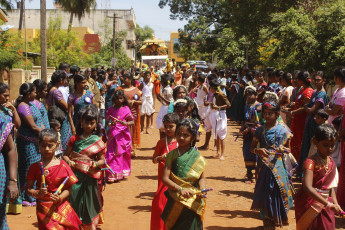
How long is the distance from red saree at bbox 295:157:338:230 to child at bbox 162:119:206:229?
1003mm

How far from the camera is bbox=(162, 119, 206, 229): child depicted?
461 centimetres

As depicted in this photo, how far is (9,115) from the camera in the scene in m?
4.79

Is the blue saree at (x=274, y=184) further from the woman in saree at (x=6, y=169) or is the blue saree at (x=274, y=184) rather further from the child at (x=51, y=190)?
the woman in saree at (x=6, y=169)

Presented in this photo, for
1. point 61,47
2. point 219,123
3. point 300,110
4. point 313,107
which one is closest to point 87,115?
point 313,107

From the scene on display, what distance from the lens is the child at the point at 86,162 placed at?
5.77m

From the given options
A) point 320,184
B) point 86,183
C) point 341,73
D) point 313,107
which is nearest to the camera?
point 320,184

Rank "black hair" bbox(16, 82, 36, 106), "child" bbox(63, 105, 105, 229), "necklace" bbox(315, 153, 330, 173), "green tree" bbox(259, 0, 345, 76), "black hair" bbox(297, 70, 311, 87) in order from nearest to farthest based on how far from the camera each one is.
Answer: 1. "necklace" bbox(315, 153, 330, 173)
2. "child" bbox(63, 105, 105, 229)
3. "black hair" bbox(16, 82, 36, 106)
4. "black hair" bbox(297, 70, 311, 87)
5. "green tree" bbox(259, 0, 345, 76)

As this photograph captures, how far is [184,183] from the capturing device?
463 centimetres

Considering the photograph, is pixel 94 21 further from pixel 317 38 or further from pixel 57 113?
pixel 57 113

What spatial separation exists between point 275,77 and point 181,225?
30.1 feet

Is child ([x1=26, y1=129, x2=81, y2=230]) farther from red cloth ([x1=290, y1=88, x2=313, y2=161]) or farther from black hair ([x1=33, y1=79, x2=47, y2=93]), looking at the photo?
red cloth ([x1=290, y1=88, x2=313, y2=161])

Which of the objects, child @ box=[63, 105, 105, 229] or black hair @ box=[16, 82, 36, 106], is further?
black hair @ box=[16, 82, 36, 106]

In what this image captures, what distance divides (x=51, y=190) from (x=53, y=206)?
157mm

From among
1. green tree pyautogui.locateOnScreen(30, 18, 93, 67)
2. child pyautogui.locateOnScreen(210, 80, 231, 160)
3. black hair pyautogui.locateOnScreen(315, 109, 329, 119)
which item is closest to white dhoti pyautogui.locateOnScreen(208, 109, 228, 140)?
child pyautogui.locateOnScreen(210, 80, 231, 160)
